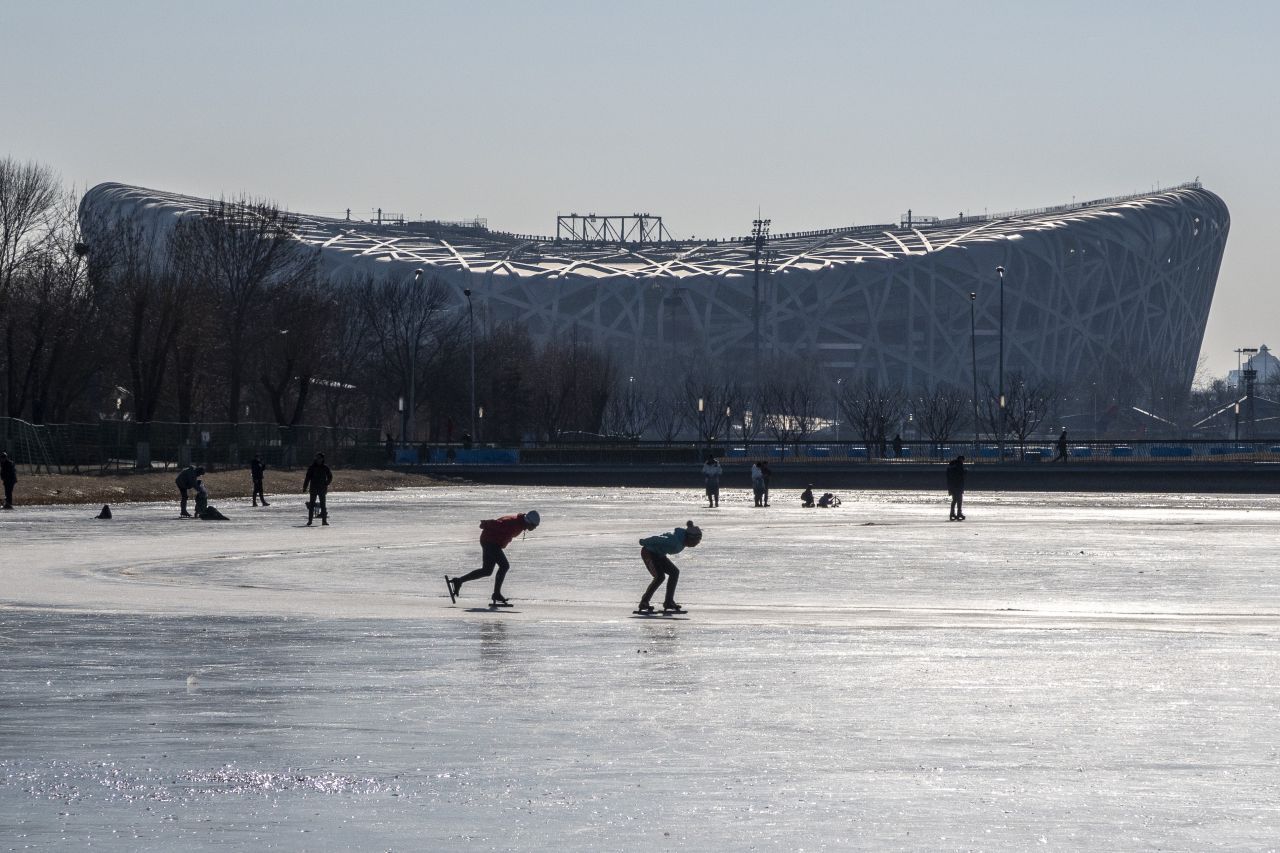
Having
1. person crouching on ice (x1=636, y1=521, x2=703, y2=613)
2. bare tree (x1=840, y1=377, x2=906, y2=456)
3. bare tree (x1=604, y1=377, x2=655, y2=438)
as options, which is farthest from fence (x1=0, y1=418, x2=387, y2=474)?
person crouching on ice (x1=636, y1=521, x2=703, y2=613)

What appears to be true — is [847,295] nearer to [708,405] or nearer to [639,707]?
[708,405]

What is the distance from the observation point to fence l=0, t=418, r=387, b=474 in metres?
58.0

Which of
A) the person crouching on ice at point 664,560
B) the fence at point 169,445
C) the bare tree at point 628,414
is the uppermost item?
the bare tree at point 628,414

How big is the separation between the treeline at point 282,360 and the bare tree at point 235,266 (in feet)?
0.28

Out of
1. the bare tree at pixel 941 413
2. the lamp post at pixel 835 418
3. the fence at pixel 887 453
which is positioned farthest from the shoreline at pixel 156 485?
the lamp post at pixel 835 418

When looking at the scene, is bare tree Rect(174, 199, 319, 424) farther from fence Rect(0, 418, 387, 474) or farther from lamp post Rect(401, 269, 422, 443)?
lamp post Rect(401, 269, 422, 443)

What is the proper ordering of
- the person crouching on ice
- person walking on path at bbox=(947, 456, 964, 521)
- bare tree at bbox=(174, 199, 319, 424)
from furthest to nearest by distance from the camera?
bare tree at bbox=(174, 199, 319, 424), person walking on path at bbox=(947, 456, 964, 521), the person crouching on ice

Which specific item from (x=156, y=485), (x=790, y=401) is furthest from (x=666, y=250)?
(x=156, y=485)

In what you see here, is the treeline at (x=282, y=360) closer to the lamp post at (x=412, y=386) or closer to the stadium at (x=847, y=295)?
the lamp post at (x=412, y=386)

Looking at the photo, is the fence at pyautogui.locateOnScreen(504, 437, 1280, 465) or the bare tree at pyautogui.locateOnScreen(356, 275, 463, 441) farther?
the bare tree at pyautogui.locateOnScreen(356, 275, 463, 441)

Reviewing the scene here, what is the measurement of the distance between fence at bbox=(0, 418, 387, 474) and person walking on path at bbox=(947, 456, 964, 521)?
99.4ft

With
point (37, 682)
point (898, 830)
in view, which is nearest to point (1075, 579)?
point (37, 682)

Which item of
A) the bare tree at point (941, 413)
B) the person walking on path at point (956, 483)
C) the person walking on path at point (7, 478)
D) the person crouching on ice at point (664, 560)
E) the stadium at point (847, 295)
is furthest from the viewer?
the stadium at point (847, 295)

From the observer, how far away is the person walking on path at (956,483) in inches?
1615
